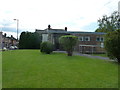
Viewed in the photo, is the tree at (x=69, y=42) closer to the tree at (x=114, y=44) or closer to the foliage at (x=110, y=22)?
the tree at (x=114, y=44)

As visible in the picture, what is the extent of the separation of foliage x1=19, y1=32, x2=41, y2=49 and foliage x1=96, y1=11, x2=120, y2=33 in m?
20.7

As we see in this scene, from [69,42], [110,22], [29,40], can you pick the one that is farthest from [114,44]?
[110,22]

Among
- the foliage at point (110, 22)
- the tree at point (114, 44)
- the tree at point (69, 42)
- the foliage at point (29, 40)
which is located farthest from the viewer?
the foliage at point (110, 22)

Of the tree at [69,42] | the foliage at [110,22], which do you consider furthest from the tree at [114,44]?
the foliage at [110,22]

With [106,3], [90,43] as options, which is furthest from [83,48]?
[106,3]

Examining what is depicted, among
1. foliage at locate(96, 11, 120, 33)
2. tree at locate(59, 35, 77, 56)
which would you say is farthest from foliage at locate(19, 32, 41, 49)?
foliage at locate(96, 11, 120, 33)

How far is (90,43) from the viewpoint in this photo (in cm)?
2217

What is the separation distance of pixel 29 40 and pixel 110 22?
2480 cm

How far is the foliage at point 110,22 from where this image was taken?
36406 millimetres

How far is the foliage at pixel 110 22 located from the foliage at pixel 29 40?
2068cm

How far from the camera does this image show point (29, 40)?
28.9m

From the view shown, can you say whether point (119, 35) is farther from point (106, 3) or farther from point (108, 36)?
point (106, 3)

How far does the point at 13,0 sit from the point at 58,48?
15641 millimetres

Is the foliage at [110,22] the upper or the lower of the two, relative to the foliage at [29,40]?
upper
